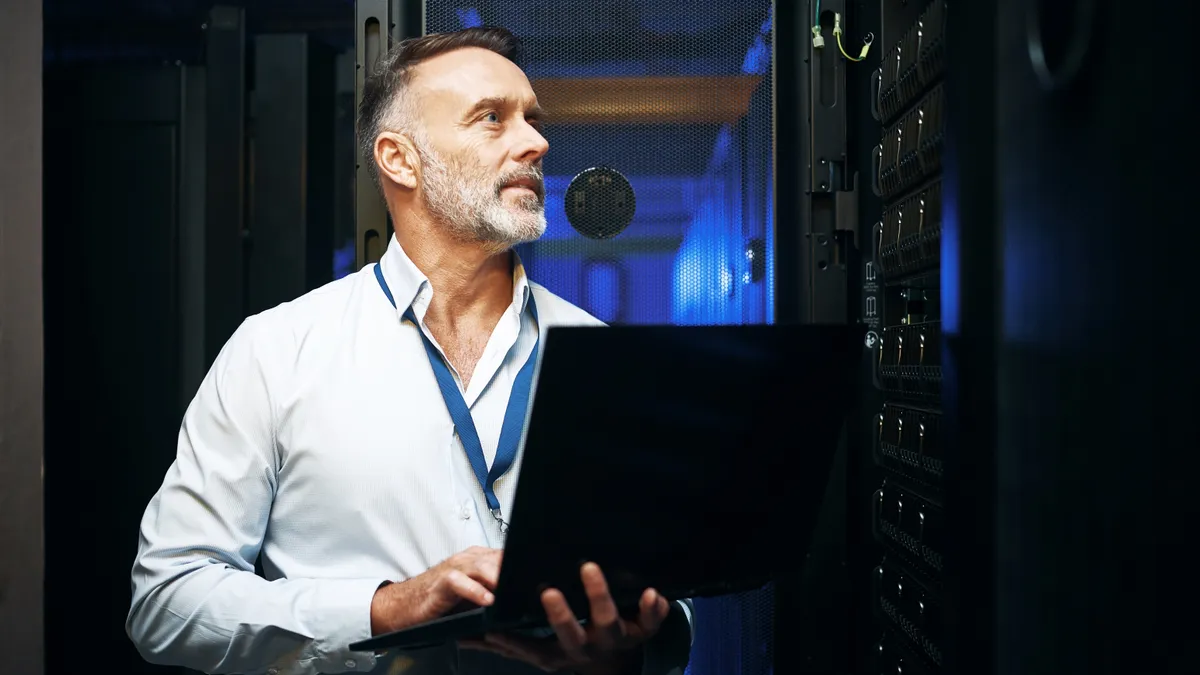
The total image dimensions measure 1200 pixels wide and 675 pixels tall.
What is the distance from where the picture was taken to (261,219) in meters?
2.26

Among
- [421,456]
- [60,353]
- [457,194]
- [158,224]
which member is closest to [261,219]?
[158,224]

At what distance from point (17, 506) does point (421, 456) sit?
68 centimetres

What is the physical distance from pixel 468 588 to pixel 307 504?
0.45m

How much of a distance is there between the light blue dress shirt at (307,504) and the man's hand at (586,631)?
0.29m

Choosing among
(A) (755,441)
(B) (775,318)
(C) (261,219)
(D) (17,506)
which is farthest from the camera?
(C) (261,219)

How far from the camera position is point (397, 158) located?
5.37 ft

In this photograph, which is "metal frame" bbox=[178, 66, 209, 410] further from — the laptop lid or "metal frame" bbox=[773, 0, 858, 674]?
the laptop lid

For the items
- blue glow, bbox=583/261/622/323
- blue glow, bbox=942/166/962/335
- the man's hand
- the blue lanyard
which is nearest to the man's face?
blue glow, bbox=583/261/622/323

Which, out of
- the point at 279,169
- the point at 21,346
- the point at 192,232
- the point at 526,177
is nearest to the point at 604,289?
the point at 526,177

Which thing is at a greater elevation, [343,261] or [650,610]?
[343,261]

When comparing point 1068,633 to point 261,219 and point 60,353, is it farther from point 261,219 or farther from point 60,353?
point 60,353

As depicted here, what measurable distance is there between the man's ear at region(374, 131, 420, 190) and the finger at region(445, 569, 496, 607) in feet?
2.60

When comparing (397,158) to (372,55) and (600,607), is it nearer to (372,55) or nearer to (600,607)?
(372,55)

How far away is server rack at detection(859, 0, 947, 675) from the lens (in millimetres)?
1062
